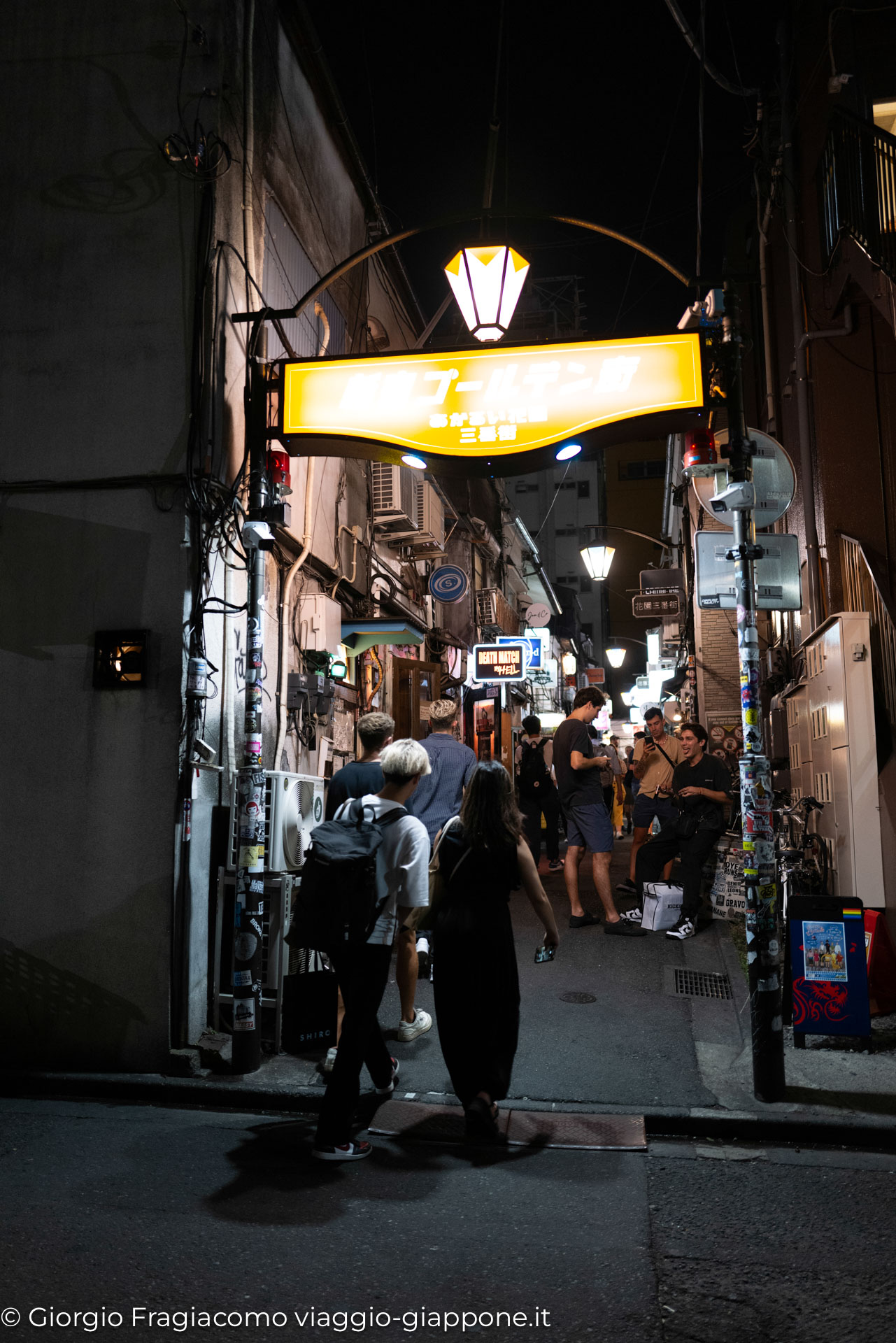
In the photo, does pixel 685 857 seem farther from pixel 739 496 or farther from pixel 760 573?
pixel 739 496

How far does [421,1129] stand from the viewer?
5344 mm

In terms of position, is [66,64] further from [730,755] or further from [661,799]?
[730,755]

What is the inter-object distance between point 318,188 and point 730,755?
1037 cm

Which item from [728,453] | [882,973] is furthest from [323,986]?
[728,453]

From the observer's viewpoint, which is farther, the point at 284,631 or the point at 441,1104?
the point at 284,631

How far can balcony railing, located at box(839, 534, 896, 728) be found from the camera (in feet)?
25.9

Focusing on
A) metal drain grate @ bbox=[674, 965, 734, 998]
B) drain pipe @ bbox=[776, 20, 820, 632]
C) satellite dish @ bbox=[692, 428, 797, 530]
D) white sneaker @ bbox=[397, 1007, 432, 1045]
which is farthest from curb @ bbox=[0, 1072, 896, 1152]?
drain pipe @ bbox=[776, 20, 820, 632]

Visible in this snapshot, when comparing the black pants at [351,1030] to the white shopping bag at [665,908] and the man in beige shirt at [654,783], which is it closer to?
the white shopping bag at [665,908]

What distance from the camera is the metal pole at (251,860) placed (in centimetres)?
617

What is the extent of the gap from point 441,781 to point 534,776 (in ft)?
15.9

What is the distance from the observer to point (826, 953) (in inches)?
253

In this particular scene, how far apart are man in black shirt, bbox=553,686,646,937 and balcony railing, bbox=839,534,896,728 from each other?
2721 mm

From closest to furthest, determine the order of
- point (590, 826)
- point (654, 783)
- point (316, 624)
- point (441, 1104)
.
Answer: point (441, 1104) < point (590, 826) < point (316, 624) < point (654, 783)

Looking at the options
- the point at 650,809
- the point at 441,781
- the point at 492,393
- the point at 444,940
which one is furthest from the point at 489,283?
the point at 650,809
